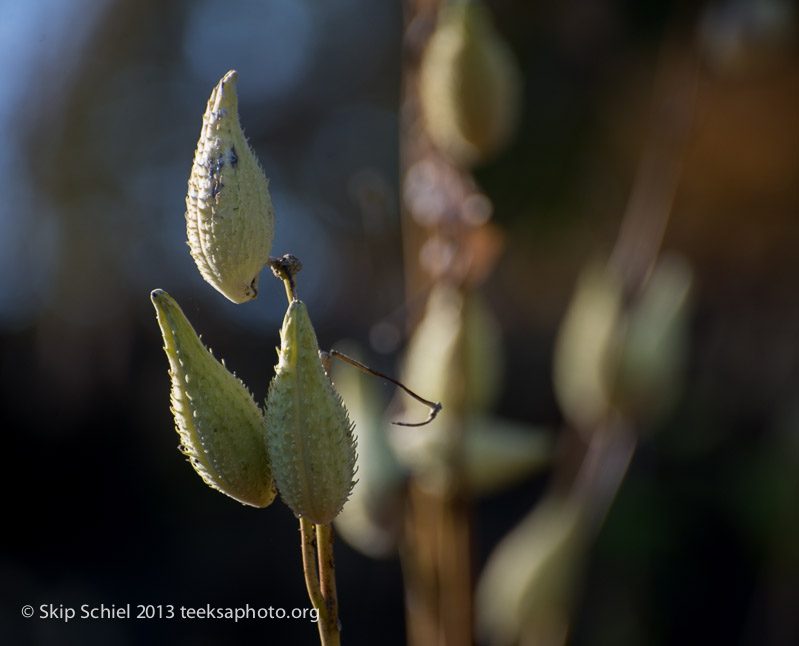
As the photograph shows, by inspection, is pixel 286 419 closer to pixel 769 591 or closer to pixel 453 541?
pixel 453 541

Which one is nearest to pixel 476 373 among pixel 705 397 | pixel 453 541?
pixel 453 541

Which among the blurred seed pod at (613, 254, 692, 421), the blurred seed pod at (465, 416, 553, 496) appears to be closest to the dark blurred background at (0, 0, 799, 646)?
the blurred seed pod at (613, 254, 692, 421)

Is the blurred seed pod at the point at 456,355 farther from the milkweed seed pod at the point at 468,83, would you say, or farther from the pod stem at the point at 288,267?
the pod stem at the point at 288,267

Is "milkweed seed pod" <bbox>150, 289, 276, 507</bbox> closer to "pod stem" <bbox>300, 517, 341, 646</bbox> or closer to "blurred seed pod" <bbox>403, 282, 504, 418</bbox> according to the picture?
"pod stem" <bbox>300, 517, 341, 646</bbox>

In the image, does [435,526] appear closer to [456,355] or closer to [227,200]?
[456,355]

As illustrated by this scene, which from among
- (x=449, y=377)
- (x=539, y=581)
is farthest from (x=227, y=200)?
(x=539, y=581)

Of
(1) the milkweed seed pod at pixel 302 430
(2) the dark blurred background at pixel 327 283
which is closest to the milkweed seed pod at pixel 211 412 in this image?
(1) the milkweed seed pod at pixel 302 430
